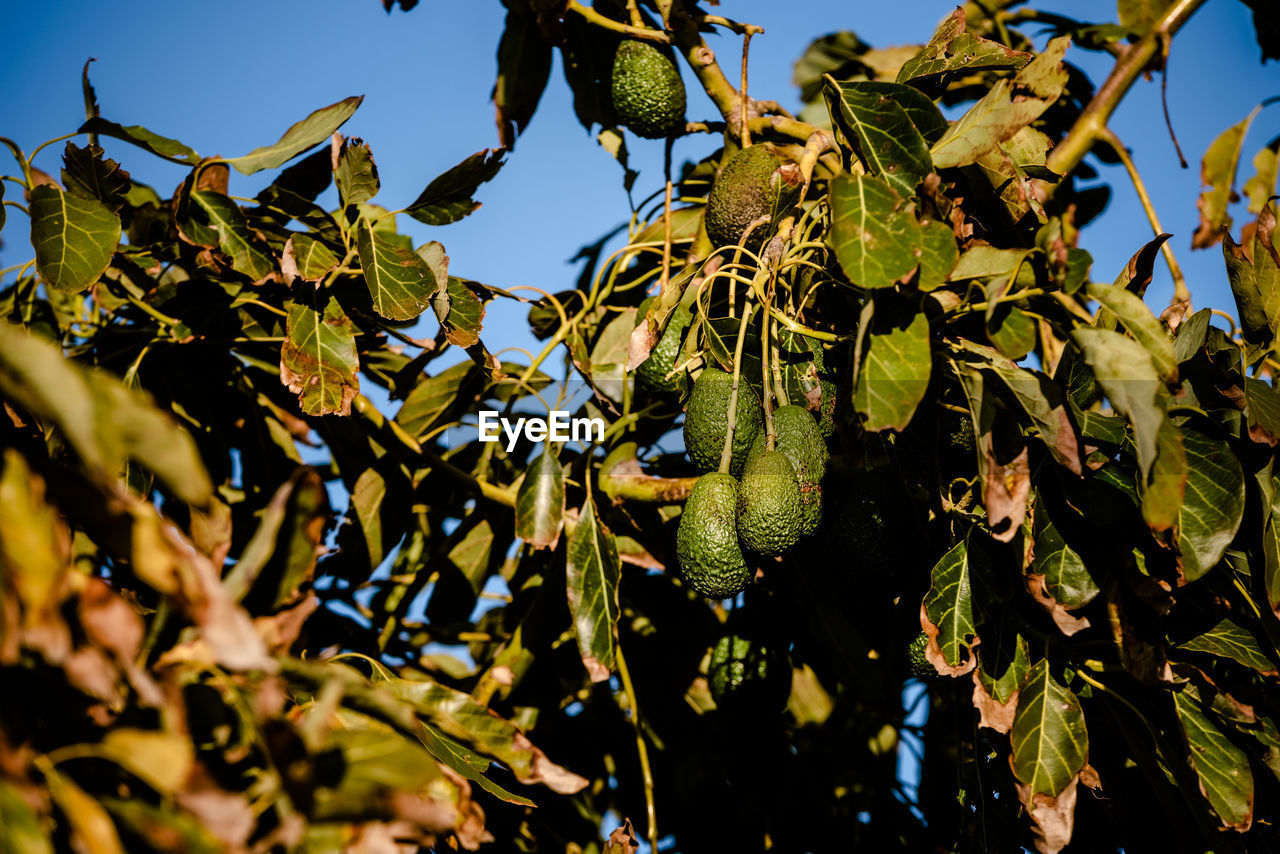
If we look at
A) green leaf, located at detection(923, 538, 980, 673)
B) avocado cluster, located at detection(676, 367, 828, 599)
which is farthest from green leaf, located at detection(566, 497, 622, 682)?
green leaf, located at detection(923, 538, 980, 673)

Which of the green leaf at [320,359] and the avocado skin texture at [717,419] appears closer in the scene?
the avocado skin texture at [717,419]

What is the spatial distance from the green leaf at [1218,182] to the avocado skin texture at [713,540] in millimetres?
850

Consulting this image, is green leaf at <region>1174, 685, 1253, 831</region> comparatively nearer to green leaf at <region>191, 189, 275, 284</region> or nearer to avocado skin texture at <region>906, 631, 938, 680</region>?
avocado skin texture at <region>906, 631, 938, 680</region>

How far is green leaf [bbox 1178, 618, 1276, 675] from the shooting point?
103cm

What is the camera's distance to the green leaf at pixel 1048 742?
105 cm

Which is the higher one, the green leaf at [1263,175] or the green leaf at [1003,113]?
the green leaf at [1263,175]

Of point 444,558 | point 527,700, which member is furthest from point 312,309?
point 527,700

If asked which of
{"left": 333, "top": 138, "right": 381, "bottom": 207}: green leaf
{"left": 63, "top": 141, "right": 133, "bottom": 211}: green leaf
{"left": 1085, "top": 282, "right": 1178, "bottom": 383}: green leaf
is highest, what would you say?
{"left": 333, "top": 138, "right": 381, "bottom": 207}: green leaf

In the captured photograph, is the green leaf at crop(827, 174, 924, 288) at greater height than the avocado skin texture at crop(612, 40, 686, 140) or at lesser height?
lesser

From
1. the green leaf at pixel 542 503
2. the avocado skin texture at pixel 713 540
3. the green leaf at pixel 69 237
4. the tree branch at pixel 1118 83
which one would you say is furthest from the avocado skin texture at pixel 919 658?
the green leaf at pixel 69 237

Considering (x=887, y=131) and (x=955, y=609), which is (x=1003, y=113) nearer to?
(x=887, y=131)

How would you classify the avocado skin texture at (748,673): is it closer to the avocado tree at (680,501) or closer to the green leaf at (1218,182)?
the avocado tree at (680,501)

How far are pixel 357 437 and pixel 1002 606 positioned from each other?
1.12m

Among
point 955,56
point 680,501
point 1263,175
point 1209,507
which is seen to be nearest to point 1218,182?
point 1263,175
